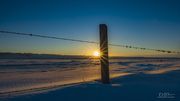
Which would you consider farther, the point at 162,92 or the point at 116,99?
the point at 162,92

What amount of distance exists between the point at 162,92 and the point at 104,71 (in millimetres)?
1828

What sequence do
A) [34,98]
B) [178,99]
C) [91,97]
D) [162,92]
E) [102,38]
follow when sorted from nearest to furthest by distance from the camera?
[34,98] → [91,97] → [178,99] → [162,92] → [102,38]

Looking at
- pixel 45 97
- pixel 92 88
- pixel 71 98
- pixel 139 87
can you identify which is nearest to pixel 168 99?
pixel 139 87

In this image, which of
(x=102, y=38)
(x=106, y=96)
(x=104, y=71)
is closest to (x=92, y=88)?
(x=106, y=96)

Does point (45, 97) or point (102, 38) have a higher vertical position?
point (102, 38)

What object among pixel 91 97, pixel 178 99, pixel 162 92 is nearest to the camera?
pixel 91 97

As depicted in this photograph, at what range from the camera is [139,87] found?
23.1 ft

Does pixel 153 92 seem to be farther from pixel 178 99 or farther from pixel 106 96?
pixel 106 96

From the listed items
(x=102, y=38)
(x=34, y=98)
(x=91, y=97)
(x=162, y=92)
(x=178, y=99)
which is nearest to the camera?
(x=34, y=98)

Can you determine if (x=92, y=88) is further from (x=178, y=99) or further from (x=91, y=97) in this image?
(x=178, y=99)

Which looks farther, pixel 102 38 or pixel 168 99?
pixel 102 38

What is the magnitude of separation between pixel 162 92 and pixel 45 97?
10.1 feet

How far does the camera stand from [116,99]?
19.1ft

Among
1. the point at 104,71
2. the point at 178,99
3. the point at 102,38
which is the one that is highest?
the point at 102,38
